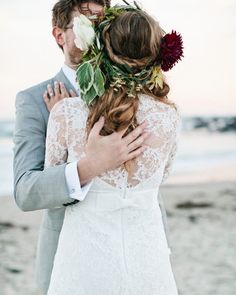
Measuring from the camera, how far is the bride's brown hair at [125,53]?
2219mm

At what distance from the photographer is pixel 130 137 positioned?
2297mm

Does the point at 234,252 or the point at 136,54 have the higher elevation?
the point at 136,54

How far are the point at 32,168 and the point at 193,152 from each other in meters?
15.9

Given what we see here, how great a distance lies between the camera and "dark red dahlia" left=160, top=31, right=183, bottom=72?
2324mm

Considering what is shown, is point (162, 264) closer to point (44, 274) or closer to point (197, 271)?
point (44, 274)

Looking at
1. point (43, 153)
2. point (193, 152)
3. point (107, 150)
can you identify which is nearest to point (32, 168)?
point (43, 153)

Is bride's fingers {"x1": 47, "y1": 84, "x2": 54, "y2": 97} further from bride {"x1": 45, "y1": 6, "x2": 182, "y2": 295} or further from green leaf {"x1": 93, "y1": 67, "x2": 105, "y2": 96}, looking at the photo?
green leaf {"x1": 93, "y1": 67, "x2": 105, "y2": 96}

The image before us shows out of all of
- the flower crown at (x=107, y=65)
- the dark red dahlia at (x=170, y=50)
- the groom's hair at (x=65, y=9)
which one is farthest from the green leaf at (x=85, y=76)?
the groom's hair at (x=65, y=9)

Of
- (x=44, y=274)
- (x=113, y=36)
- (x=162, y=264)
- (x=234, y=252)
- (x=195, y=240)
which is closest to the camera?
(x=113, y=36)

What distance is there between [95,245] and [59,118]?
458 millimetres

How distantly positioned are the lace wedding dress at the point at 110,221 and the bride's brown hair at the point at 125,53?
2.8 inches

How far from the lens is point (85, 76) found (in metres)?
2.30

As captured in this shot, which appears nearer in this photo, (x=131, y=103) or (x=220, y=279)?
(x=131, y=103)

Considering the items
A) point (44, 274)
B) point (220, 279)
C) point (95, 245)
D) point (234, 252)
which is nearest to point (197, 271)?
point (220, 279)
